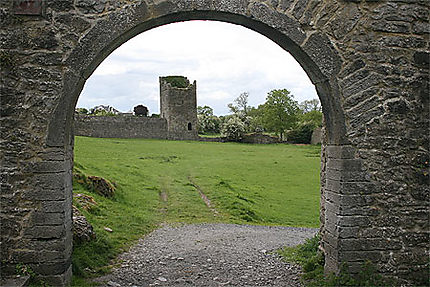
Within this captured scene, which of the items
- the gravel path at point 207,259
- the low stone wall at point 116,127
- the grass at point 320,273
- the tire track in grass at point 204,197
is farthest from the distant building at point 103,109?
the grass at point 320,273

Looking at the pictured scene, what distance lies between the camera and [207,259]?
7.25 m

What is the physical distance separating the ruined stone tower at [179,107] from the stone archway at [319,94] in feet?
101

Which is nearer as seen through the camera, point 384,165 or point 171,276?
point 384,165

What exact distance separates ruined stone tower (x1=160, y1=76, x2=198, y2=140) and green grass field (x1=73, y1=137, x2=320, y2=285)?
13846 millimetres

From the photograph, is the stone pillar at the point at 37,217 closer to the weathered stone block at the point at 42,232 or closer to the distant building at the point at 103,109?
the weathered stone block at the point at 42,232

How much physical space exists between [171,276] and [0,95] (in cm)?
350

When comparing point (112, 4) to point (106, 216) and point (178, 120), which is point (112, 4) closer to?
point (106, 216)

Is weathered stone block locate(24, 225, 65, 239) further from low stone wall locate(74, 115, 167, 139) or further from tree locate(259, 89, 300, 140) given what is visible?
tree locate(259, 89, 300, 140)

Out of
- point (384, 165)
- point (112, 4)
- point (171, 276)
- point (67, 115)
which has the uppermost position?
point (112, 4)

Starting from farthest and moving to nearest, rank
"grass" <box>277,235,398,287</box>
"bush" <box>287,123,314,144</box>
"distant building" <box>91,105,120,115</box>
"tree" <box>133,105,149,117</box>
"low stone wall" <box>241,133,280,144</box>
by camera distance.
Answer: "distant building" <box>91,105,120,115</box>
"tree" <box>133,105,149,117</box>
"bush" <box>287,123,314,144</box>
"low stone wall" <box>241,133,280,144</box>
"grass" <box>277,235,398,287</box>

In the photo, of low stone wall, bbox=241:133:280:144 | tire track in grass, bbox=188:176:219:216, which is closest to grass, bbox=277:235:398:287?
tire track in grass, bbox=188:176:219:216

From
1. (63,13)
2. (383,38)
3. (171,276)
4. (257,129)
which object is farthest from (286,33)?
(257,129)

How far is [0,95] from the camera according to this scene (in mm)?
4891

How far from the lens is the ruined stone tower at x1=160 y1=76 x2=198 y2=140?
36438mm
